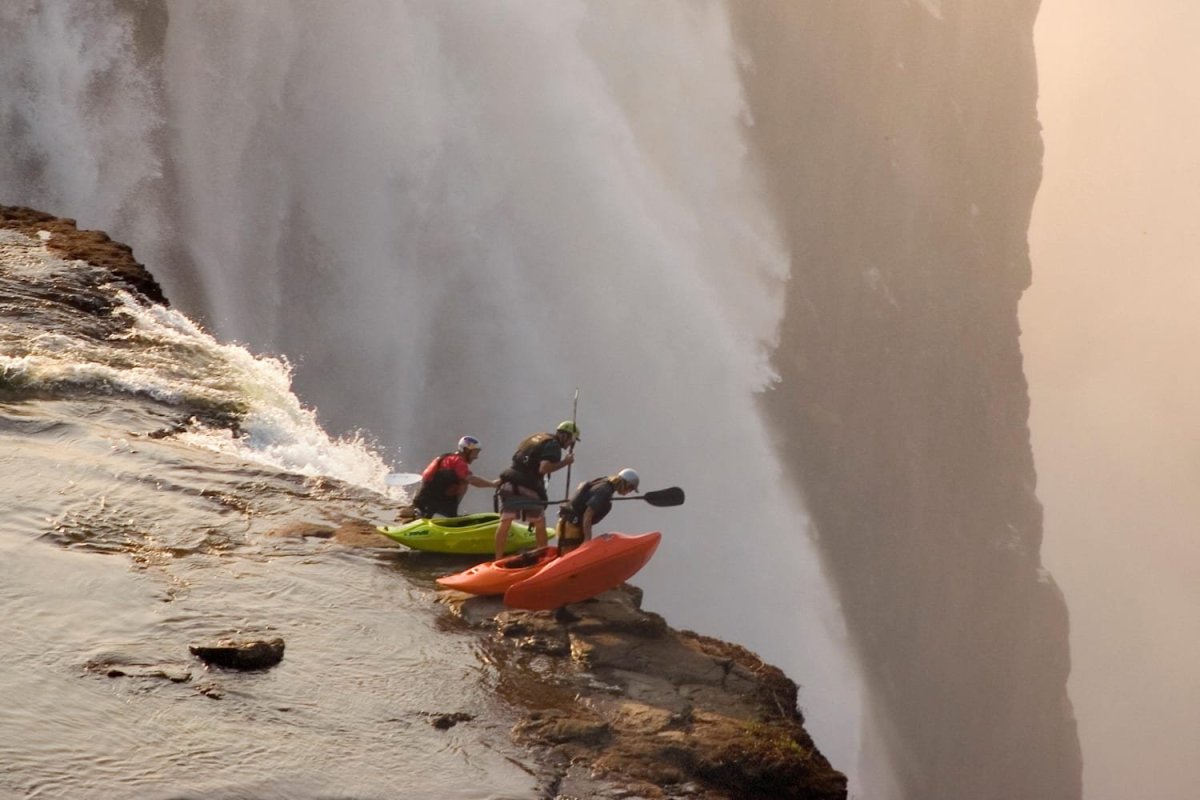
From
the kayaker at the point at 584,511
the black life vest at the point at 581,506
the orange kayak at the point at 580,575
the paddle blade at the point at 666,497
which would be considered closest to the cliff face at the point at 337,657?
the orange kayak at the point at 580,575

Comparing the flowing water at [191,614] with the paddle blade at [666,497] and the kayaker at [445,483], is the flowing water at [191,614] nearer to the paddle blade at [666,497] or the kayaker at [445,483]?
the kayaker at [445,483]

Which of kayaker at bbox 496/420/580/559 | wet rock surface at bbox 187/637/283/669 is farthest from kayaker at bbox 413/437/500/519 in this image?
wet rock surface at bbox 187/637/283/669

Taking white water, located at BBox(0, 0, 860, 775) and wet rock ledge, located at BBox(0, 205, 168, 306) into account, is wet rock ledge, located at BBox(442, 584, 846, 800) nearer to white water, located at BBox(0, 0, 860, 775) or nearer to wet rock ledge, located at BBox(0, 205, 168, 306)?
wet rock ledge, located at BBox(0, 205, 168, 306)

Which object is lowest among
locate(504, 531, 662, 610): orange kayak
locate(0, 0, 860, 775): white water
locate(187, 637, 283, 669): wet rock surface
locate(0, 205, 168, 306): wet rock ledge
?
locate(187, 637, 283, 669): wet rock surface

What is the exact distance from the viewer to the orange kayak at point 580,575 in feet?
31.2

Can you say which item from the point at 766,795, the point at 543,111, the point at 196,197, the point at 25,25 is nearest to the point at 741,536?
the point at 543,111

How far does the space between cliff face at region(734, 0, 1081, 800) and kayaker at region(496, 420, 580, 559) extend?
1526 inches

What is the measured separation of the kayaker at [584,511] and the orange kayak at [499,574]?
221 millimetres

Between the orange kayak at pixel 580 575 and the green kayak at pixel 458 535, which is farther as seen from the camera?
the green kayak at pixel 458 535

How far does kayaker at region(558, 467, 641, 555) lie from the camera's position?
9.90 meters

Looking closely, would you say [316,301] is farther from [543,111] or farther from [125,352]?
[125,352]

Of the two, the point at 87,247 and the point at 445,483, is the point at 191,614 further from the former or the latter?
the point at 87,247

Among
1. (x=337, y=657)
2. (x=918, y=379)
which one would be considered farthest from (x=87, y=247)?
→ (x=918, y=379)

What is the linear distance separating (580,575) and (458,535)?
2.13 meters
